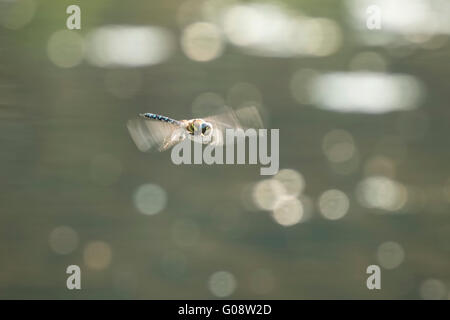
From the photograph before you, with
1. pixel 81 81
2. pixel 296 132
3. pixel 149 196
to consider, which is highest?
pixel 81 81

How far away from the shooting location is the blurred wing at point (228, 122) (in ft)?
4.92

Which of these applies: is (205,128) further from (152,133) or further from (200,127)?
(152,133)

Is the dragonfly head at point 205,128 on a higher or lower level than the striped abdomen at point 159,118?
lower

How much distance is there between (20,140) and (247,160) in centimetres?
68

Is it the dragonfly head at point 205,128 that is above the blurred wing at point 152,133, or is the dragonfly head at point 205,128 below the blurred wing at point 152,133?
below

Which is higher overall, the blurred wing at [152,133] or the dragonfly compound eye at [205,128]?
the blurred wing at [152,133]

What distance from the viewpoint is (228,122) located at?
4.92 ft

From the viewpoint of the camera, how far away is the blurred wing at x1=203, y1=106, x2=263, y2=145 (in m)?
1.50

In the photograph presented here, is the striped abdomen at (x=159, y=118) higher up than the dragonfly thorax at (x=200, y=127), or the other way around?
the striped abdomen at (x=159, y=118)

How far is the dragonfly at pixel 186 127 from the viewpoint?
1489 millimetres

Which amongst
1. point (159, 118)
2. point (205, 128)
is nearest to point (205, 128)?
point (205, 128)

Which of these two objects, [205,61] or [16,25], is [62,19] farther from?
[205,61]

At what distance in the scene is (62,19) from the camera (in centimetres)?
173

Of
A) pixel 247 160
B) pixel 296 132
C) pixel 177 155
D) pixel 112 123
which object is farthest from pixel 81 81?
pixel 296 132
